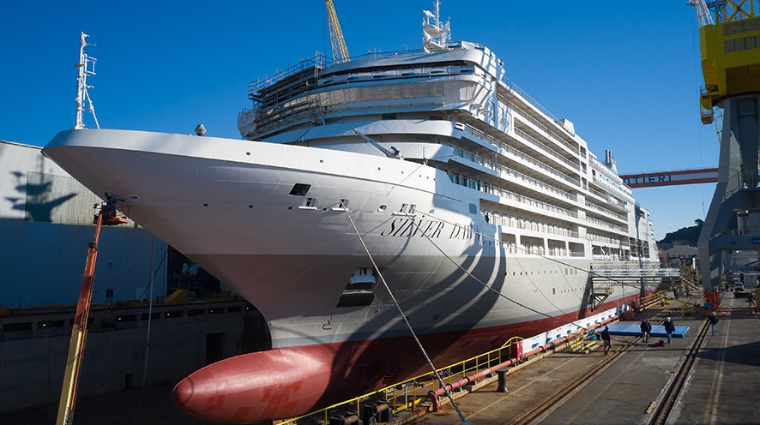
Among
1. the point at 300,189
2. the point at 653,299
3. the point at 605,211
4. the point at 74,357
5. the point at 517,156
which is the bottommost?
the point at 653,299

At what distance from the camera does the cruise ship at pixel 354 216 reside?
10531 mm

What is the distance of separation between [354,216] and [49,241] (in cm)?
1696

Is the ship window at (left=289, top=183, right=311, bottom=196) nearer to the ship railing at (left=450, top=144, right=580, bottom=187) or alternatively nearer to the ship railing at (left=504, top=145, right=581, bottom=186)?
the ship railing at (left=450, top=144, right=580, bottom=187)

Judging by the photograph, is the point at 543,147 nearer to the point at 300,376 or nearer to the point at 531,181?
the point at 531,181

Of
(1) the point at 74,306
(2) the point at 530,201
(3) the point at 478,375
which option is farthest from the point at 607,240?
(1) the point at 74,306

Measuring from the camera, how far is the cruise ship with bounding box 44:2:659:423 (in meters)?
10.5

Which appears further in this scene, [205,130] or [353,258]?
[353,258]

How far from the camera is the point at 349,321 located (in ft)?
43.2

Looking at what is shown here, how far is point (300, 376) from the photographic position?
1205cm

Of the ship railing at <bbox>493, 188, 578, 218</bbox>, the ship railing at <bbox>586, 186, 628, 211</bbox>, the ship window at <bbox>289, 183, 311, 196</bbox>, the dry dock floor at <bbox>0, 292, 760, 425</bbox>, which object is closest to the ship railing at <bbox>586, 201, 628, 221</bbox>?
the ship railing at <bbox>586, 186, 628, 211</bbox>

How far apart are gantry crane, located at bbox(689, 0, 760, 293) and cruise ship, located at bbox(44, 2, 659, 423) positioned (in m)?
9.20

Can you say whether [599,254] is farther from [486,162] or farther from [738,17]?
[486,162]

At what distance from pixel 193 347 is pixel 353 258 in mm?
12902

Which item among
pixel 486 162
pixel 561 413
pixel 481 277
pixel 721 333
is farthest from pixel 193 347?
pixel 721 333
